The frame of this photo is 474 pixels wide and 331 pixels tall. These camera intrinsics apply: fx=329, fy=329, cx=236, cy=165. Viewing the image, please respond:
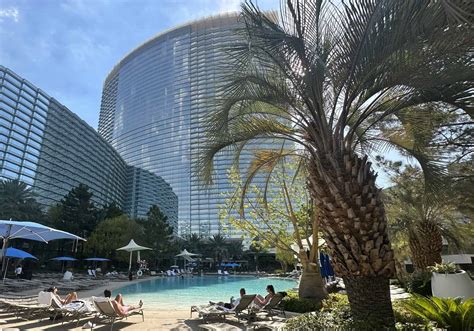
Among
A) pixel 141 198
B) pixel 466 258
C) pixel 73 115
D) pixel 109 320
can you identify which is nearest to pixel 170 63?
pixel 73 115

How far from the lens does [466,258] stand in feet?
84.4

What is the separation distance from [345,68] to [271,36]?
3.88 feet

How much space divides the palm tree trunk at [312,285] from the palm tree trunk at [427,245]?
6527mm

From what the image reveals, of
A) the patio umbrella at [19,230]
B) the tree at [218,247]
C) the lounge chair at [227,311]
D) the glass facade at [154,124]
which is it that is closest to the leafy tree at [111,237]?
the glass facade at [154,124]

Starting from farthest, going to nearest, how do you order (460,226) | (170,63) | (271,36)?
1. (170,63)
2. (460,226)
3. (271,36)

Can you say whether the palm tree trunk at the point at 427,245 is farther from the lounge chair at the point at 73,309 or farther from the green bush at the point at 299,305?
the lounge chair at the point at 73,309

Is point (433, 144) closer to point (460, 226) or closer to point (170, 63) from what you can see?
point (460, 226)

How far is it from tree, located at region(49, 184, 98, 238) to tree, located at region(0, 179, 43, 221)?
2.53 m

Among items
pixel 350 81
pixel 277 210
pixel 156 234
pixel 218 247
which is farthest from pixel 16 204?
pixel 218 247

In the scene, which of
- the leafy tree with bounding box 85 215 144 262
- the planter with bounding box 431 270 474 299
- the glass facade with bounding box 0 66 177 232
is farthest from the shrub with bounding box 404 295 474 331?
the glass facade with bounding box 0 66 177 232

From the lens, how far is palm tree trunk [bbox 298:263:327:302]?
32.7 feet

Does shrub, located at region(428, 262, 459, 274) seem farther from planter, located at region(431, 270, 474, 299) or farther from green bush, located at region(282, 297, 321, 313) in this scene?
green bush, located at region(282, 297, 321, 313)

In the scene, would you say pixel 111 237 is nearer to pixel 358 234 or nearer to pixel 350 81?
pixel 358 234

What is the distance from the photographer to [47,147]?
6047 centimetres
